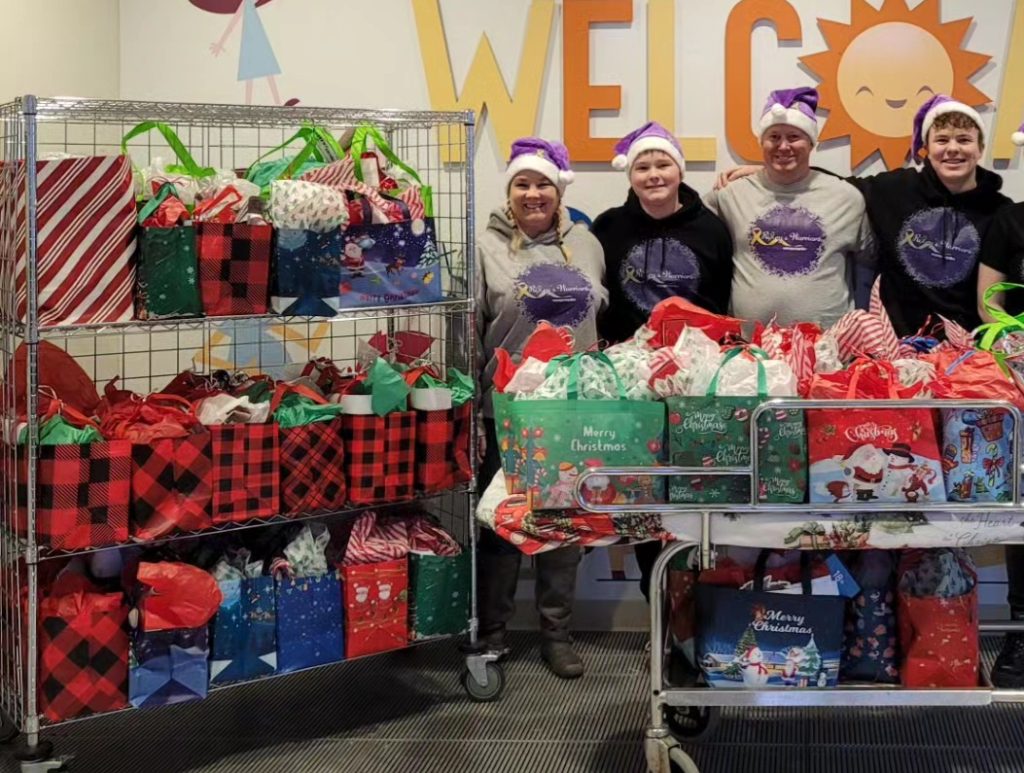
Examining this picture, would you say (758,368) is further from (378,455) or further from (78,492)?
(78,492)

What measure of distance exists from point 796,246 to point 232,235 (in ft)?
5.61

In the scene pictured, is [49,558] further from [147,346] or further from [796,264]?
[796,264]

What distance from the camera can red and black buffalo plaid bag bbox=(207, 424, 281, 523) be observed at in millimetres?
3387

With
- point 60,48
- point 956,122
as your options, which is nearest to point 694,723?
point 956,122

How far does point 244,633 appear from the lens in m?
3.49

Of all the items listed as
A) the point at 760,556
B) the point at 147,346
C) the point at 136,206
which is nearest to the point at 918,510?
the point at 760,556

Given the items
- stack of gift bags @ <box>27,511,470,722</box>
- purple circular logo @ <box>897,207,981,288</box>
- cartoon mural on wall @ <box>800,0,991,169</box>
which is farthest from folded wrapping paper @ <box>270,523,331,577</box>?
cartoon mural on wall @ <box>800,0,991,169</box>

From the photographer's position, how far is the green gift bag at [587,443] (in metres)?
2.73

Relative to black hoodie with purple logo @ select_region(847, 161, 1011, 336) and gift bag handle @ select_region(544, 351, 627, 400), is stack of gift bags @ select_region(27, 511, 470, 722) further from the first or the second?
black hoodie with purple logo @ select_region(847, 161, 1011, 336)

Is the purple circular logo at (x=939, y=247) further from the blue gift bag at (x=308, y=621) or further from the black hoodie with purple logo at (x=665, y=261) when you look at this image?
the blue gift bag at (x=308, y=621)

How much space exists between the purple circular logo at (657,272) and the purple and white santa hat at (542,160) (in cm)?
32

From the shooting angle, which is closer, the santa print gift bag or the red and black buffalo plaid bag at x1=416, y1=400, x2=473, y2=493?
the santa print gift bag

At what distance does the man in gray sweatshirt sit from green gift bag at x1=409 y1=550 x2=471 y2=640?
1.18 metres

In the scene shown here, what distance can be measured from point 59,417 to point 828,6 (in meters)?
2.75
